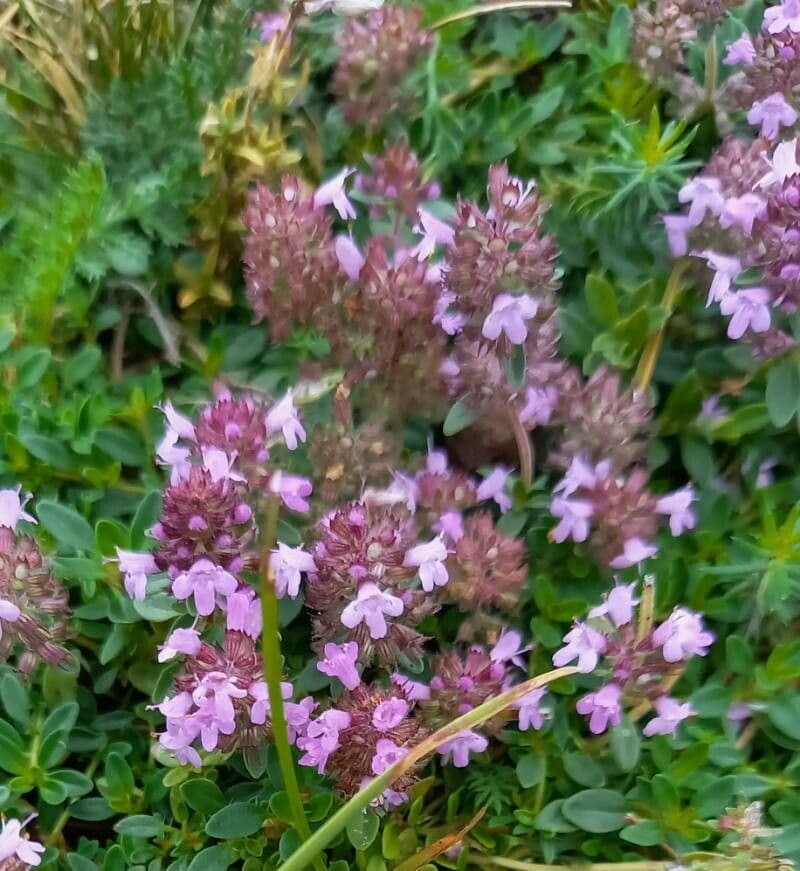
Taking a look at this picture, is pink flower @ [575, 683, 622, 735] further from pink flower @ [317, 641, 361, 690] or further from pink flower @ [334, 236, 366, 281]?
pink flower @ [334, 236, 366, 281]

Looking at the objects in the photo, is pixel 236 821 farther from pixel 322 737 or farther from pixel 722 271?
pixel 722 271

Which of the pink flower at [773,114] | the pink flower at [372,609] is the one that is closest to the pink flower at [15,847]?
the pink flower at [372,609]

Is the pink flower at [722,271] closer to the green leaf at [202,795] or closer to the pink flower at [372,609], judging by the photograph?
the pink flower at [372,609]

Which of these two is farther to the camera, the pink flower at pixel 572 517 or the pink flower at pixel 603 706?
the pink flower at pixel 572 517

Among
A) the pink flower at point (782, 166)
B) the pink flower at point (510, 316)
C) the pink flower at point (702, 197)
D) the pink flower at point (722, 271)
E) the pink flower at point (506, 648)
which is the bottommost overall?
the pink flower at point (506, 648)

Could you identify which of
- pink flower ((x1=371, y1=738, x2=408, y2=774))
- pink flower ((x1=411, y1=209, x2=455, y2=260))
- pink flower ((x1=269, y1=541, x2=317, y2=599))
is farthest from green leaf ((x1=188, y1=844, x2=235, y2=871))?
pink flower ((x1=411, y1=209, x2=455, y2=260))

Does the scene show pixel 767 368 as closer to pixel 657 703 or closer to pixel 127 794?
pixel 657 703
